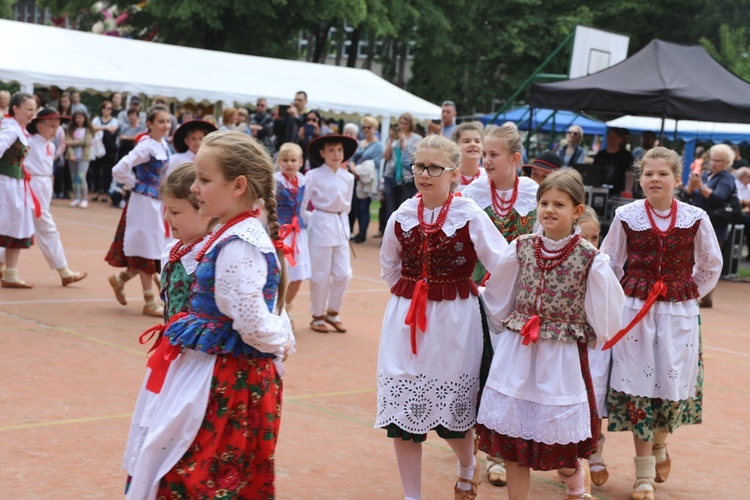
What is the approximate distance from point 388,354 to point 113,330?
4480 mm

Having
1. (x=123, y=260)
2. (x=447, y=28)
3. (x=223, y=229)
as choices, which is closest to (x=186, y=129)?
(x=123, y=260)

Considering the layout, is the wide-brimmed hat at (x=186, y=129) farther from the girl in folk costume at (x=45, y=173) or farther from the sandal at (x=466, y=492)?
the sandal at (x=466, y=492)

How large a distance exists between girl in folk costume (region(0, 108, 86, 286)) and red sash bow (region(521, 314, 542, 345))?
7294 millimetres

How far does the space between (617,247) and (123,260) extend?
538cm

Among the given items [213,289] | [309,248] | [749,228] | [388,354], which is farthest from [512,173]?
[749,228]

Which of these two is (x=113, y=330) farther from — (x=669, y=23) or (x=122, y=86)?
(x=669, y=23)

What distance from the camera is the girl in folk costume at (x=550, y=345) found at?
183 inches

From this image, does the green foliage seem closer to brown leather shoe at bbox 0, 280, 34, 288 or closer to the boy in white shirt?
brown leather shoe at bbox 0, 280, 34, 288

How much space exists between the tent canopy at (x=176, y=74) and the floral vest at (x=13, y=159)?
9.82 meters

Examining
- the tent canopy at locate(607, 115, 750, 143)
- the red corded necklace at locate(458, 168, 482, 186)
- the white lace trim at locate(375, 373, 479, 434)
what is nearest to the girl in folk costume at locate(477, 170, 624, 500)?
the white lace trim at locate(375, 373, 479, 434)

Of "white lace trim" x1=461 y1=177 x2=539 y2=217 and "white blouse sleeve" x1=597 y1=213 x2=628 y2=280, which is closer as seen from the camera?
"white blouse sleeve" x1=597 y1=213 x2=628 y2=280

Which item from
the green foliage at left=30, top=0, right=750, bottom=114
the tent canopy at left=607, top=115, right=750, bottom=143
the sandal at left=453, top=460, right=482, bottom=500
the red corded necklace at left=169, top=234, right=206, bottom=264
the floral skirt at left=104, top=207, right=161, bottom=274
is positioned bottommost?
the sandal at left=453, top=460, right=482, bottom=500

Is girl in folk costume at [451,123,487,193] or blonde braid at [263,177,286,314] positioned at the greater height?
girl in folk costume at [451,123,487,193]

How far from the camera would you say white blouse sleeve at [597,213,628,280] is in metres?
5.81
